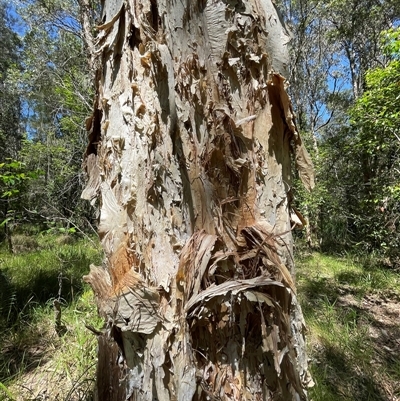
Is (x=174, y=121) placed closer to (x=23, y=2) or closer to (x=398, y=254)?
(x=398, y=254)

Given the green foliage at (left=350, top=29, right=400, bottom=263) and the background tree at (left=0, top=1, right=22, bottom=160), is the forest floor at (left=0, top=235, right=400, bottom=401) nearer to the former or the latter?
the green foliage at (left=350, top=29, right=400, bottom=263)

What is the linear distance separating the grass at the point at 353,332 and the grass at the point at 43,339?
1434mm

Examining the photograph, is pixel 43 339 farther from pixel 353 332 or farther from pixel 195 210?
pixel 353 332

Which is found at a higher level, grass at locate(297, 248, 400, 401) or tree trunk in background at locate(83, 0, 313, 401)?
tree trunk in background at locate(83, 0, 313, 401)

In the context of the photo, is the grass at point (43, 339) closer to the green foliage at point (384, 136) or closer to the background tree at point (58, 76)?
the background tree at point (58, 76)

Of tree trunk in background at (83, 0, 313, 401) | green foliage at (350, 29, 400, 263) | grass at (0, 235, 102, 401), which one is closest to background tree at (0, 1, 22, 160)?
grass at (0, 235, 102, 401)

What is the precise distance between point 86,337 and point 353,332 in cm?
221

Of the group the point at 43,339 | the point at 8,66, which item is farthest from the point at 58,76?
the point at 8,66

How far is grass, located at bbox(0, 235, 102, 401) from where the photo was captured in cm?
187

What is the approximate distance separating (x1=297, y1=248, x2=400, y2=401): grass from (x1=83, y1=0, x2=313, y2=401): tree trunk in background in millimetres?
1557

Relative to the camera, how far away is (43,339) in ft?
8.04

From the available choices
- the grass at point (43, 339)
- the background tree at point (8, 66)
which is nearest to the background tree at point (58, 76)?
the grass at point (43, 339)

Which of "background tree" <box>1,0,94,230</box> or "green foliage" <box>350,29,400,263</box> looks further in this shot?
"background tree" <box>1,0,94,230</box>

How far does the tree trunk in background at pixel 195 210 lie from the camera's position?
685mm
